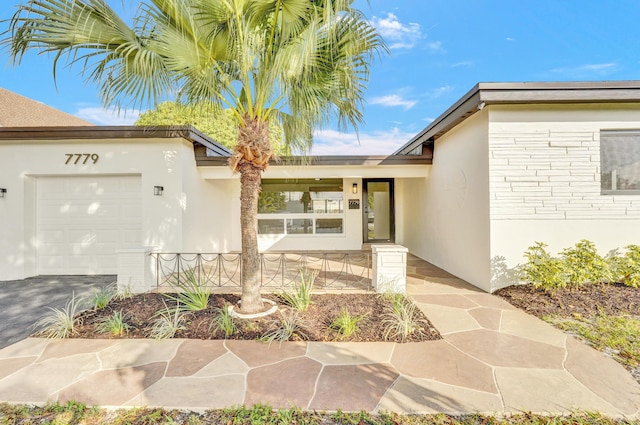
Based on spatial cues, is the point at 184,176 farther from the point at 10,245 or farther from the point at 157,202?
the point at 10,245

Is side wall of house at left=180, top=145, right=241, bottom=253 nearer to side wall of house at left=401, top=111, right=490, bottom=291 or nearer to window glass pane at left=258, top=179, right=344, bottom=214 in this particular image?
window glass pane at left=258, top=179, right=344, bottom=214

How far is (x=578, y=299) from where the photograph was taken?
4480mm

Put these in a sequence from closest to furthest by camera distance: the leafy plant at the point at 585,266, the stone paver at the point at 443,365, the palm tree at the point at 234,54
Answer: the stone paver at the point at 443,365
the palm tree at the point at 234,54
the leafy plant at the point at 585,266

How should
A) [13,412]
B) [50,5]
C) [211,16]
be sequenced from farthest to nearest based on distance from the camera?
[211,16] → [50,5] → [13,412]

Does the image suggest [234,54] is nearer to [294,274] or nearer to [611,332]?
[294,274]

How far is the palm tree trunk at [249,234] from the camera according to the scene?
407 cm

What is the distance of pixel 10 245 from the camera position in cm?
643

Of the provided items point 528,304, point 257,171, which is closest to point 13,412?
point 257,171

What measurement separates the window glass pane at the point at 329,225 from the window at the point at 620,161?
23.3 ft

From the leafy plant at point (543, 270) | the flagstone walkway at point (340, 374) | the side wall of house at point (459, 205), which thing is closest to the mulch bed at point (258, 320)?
the flagstone walkway at point (340, 374)

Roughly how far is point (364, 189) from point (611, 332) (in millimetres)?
7807

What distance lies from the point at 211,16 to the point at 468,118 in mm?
5088

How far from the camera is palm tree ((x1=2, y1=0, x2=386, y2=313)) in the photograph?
3314 mm

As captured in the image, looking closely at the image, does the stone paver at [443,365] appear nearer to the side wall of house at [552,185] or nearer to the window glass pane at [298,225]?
the side wall of house at [552,185]
